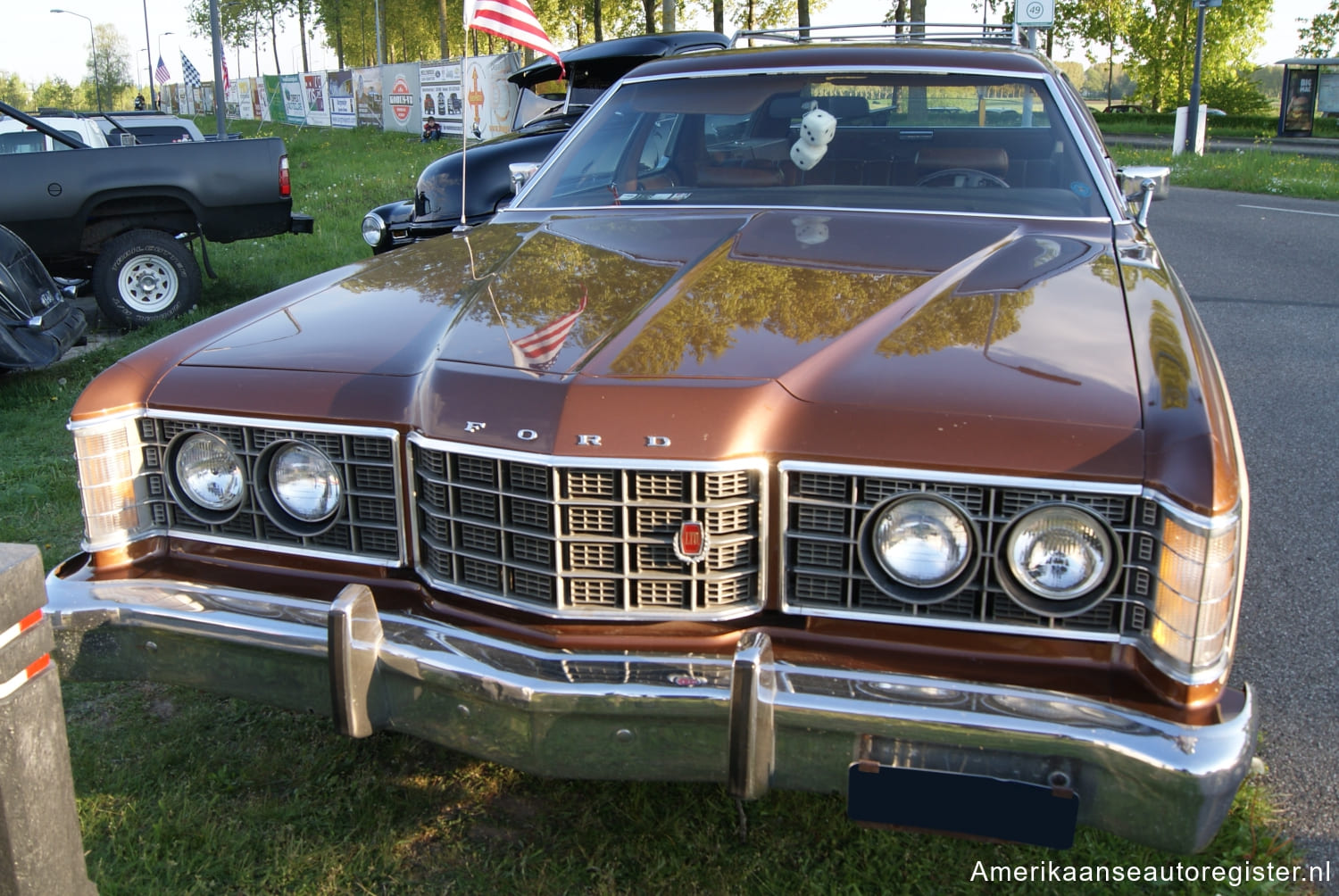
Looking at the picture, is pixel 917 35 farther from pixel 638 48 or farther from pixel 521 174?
pixel 638 48

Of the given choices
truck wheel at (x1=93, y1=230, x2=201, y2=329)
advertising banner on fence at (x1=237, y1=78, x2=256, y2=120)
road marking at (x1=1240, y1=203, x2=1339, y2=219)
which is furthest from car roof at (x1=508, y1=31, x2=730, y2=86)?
advertising banner on fence at (x1=237, y1=78, x2=256, y2=120)

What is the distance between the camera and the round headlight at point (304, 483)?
7.68 feet

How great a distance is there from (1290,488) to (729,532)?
3451 mm

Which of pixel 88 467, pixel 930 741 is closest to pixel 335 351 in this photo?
pixel 88 467

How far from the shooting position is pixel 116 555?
2.48 metres

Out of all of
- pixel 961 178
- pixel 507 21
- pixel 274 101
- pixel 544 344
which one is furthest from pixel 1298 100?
pixel 274 101

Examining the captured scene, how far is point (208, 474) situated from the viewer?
96.6 inches

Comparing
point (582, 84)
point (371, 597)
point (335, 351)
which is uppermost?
point (582, 84)

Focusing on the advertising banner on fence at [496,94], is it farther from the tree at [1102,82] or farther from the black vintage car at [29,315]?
the tree at [1102,82]

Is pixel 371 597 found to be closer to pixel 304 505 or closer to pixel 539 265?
pixel 304 505

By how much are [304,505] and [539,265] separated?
890 millimetres

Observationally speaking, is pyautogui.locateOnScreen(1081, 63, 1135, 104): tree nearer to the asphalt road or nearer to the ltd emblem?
the asphalt road


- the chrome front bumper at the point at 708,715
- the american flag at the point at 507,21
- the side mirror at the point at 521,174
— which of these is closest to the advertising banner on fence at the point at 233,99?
the american flag at the point at 507,21

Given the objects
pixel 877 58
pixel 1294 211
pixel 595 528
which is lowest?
pixel 1294 211
